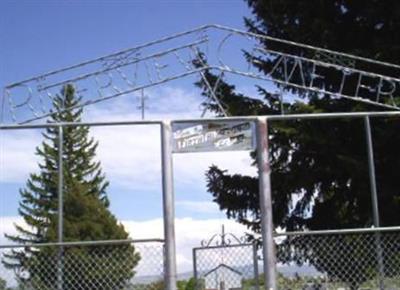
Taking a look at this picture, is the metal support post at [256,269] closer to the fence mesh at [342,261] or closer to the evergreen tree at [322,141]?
the fence mesh at [342,261]

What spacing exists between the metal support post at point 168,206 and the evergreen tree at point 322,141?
446 cm

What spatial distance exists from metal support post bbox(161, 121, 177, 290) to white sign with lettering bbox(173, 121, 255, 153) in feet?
0.41

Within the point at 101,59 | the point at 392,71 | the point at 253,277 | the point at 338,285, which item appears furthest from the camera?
the point at 392,71

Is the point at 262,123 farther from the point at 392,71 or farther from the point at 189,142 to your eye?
the point at 392,71

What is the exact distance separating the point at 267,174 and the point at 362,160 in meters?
4.91

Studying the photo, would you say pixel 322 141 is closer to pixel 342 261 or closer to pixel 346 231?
pixel 342 261

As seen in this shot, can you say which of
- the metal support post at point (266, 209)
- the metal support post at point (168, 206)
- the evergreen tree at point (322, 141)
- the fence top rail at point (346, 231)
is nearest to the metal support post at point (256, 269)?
the metal support post at point (266, 209)

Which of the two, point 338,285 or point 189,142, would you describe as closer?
point 189,142

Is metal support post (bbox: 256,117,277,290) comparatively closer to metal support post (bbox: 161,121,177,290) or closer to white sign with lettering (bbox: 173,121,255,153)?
white sign with lettering (bbox: 173,121,255,153)

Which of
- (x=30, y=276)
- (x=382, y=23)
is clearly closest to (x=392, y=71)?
(x=382, y=23)

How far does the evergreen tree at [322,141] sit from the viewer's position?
1244 centimetres

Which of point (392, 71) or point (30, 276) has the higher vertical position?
point (392, 71)

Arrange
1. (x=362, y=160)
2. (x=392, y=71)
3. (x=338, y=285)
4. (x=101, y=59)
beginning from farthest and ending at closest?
(x=392, y=71) < (x=362, y=160) < (x=101, y=59) < (x=338, y=285)

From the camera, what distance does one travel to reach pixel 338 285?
8422mm
